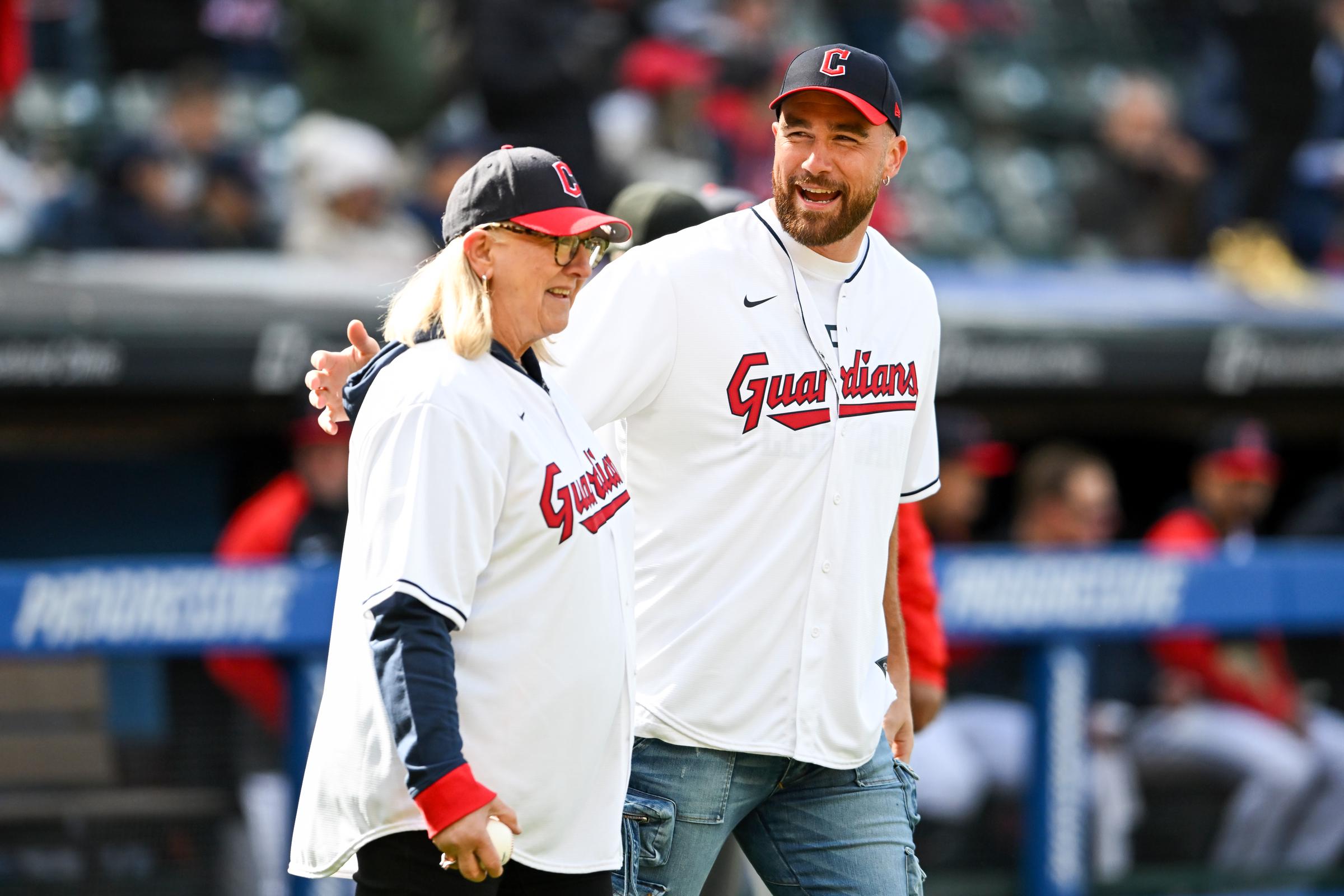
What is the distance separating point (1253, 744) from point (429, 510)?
12.0 ft

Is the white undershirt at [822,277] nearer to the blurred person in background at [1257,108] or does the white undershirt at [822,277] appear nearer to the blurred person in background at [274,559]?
the blurred person in background at [274,559]

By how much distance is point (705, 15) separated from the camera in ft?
28.9

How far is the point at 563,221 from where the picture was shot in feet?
7.56

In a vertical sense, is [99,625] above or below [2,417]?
below

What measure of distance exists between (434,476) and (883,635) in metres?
1.00

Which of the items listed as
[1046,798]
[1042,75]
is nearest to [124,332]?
[1046,798]

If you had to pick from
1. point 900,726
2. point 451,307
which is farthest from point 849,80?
point 900,726

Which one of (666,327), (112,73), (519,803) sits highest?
(112,73)

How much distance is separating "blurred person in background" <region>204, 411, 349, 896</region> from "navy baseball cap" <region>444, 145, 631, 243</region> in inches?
36.9

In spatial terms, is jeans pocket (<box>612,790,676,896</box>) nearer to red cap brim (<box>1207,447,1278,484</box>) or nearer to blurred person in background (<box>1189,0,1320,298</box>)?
red cap brim (<box>1207,447,1278,484</box>)

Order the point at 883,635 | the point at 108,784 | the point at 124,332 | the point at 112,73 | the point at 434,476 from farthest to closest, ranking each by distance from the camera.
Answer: the point at 112,73
the point at 124,332
the point at 108,784
the point at 883,635
the point at 434,476

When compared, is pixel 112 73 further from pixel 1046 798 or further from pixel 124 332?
pixel 1046 798

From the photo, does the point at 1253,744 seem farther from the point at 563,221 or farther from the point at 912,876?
the point at 563,221

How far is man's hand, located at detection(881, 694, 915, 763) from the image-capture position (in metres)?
3.05
